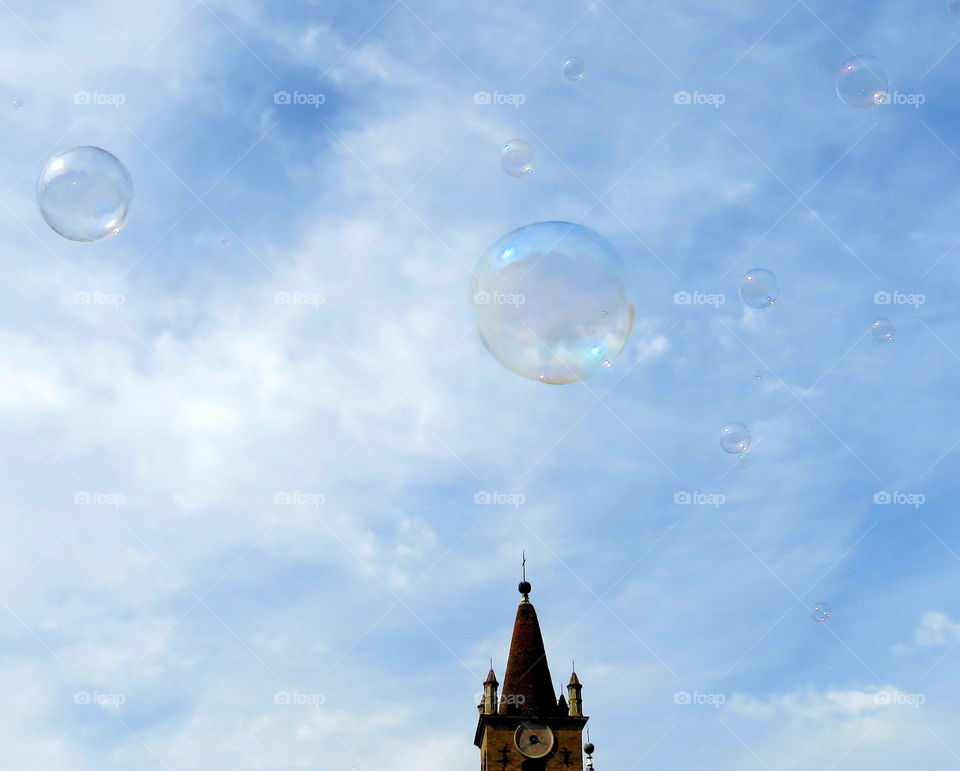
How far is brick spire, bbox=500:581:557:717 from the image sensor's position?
6047 cm

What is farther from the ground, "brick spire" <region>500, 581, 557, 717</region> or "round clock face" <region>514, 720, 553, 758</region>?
"brick spire" <region>500, 581, 557, 717</region>

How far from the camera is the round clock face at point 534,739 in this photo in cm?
5819

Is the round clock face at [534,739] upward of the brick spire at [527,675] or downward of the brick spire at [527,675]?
downward

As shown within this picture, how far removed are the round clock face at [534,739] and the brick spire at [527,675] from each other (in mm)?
823

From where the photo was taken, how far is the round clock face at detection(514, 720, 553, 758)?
58.2 meters

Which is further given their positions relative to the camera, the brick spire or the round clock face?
the brick spire

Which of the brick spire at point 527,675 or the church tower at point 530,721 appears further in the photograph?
the brick spire at point 527,675

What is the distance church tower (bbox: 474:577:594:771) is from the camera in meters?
58.1

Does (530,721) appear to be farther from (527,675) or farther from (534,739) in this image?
(527,675)

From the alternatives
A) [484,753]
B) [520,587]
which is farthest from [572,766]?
[520,587]

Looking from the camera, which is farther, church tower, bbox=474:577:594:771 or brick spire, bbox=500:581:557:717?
brick spire, bbox=500:581:557:717

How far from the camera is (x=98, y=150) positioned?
92.4 ft

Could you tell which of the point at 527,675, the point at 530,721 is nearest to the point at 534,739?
the point at 530,721

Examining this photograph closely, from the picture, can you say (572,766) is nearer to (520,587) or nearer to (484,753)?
(484,753)
